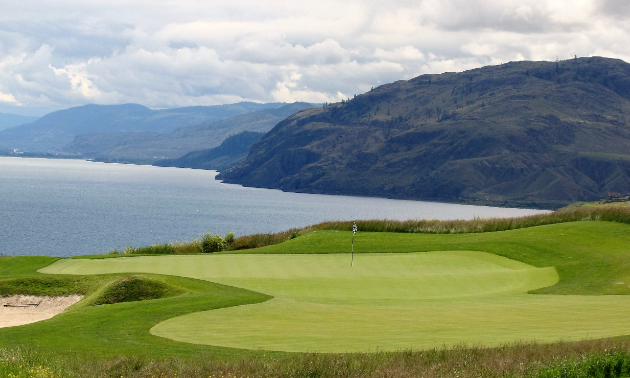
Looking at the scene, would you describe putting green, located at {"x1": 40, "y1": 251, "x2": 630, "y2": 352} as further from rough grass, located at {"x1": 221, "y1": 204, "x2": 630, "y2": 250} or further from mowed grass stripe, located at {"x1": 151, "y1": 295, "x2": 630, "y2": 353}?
rough grass, located at {"x1": 221, "y1": 204, "x2": 630, "y2": 250}

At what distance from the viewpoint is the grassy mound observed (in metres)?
20.0

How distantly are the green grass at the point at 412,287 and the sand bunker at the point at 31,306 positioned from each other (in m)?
3.73

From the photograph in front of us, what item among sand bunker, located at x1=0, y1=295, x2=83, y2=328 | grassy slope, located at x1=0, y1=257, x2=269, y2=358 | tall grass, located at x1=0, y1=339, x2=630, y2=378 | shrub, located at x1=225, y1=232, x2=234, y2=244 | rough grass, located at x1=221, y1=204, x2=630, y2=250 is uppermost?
rough grass, located at x1=221, y1=204, x2=630, y2=250

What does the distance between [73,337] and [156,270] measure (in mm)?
13072

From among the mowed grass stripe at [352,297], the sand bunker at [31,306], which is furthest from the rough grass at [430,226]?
the sand bunker at [31,306]

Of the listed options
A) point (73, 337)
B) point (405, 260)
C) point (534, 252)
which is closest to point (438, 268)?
point (405, 260)

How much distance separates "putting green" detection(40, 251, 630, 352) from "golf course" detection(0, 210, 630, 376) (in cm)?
5

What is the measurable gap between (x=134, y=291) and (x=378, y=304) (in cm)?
826

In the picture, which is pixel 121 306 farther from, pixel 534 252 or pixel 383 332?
pixel 534 252

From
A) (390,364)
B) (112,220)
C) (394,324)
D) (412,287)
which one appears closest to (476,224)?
(412,287)

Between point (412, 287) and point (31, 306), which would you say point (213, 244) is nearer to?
point (31, 306)

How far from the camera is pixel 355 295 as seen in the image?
2106 centimetres

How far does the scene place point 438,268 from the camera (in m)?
27.0

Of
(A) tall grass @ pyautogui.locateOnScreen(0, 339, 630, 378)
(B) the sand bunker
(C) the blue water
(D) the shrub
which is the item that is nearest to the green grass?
(A) tall grass @ pyautogui.locateOnScreen(0, 339, 630, 378)
